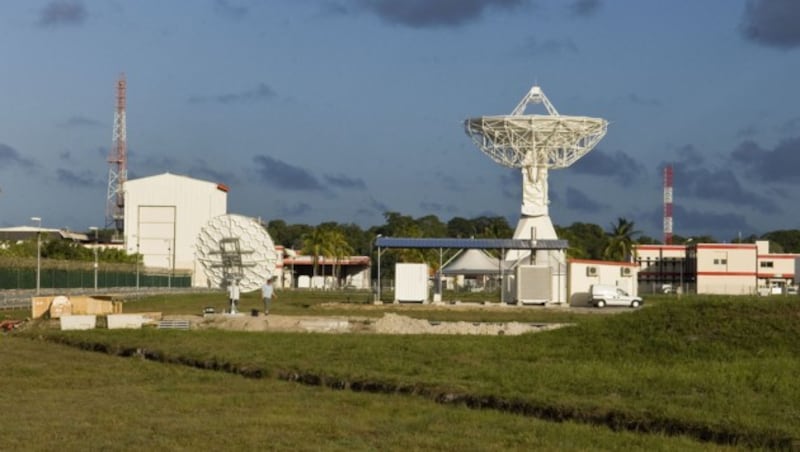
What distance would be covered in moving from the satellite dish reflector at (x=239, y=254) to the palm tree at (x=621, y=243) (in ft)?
315

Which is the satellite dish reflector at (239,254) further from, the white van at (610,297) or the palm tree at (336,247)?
the palm tree at (336,247)

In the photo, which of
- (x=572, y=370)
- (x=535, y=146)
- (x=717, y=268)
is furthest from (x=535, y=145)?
(x=572, y=370)

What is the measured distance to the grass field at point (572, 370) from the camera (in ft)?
59.0

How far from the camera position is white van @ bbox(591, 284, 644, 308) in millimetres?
83562

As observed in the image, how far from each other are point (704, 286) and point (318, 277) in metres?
62.9

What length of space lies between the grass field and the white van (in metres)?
45.6

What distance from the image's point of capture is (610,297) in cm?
8456

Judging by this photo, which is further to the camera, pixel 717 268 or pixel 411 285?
pixel 717 268

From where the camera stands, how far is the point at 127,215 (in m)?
156

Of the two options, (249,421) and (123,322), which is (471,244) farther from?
(249,421)

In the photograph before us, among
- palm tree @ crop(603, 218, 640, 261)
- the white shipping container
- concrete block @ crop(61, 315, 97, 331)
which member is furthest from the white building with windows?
concrete block @ crop(61, 315, 97, 331)

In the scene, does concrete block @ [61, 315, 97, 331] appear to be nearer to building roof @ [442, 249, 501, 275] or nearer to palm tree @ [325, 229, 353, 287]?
building roof @ [442, 249, 501, 275]

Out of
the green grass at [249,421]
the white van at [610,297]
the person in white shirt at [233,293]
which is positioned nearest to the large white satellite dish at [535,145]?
the white van at [610,297]

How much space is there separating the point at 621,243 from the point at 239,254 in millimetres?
100030
